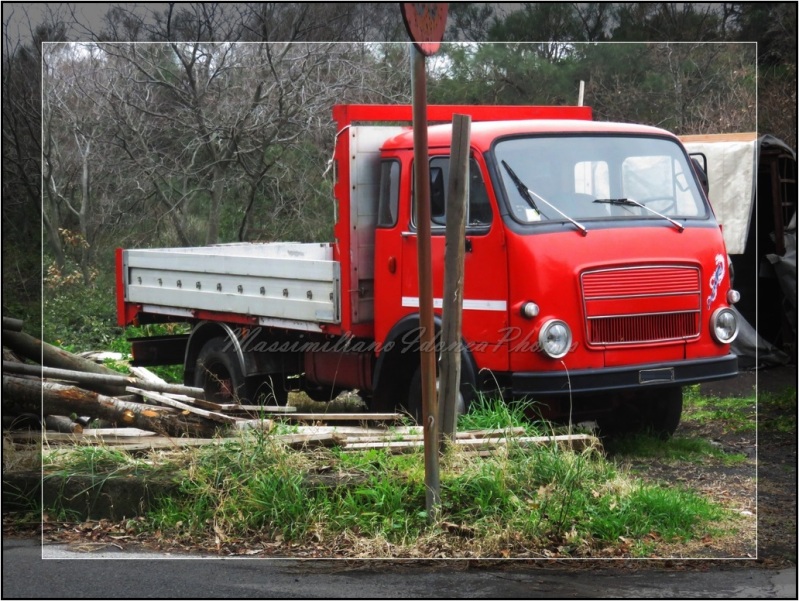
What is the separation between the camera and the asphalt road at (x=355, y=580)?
16.5 ft

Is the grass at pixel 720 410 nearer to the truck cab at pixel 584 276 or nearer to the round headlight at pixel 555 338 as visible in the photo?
the truck cab at pixel 584 276

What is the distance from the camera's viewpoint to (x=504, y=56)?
5910 mm

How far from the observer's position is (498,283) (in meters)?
6.48

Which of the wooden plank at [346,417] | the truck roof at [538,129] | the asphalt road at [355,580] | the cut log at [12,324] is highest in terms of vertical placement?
the truck roof at [538,129]

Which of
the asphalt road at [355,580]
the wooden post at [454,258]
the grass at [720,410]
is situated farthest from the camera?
the grass at [720,410]

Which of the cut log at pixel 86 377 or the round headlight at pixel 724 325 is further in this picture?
the round headlight at pixel 724 325

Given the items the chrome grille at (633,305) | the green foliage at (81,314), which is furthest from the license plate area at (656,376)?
the green foliage at (81,314)

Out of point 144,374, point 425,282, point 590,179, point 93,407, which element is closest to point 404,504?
point 425,282

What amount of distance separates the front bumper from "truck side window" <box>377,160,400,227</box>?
1652 mm

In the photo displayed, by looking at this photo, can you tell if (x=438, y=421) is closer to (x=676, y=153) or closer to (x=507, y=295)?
(x=507, y=295)

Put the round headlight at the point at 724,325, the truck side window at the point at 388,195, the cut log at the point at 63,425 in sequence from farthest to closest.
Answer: the truck side window at the point at 388,195, the round headlight at the point at 724,325, the cut log at the point at 63,425

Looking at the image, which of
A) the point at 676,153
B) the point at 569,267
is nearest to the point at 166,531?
the point at 569,267

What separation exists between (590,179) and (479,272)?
91 centimetres

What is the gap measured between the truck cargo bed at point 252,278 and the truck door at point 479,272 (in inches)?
25.6
